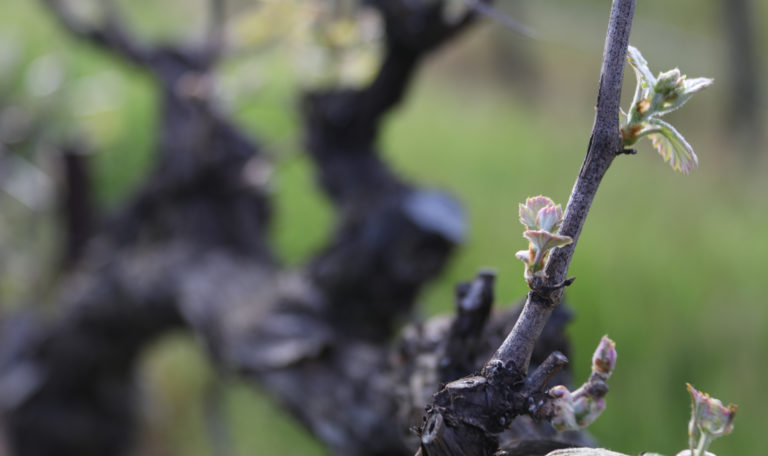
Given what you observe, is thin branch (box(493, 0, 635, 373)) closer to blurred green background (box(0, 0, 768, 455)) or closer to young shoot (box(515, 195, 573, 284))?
young shoot (box(515, 195, 573, 284))

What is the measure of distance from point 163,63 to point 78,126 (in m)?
1.43

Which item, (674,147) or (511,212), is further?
(511,212)

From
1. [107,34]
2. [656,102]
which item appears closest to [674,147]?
[656,102]

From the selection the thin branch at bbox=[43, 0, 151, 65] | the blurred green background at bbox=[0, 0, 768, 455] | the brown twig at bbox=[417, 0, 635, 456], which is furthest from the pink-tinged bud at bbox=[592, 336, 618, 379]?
the thin branch at bbox=[43, 0, 151, 65]

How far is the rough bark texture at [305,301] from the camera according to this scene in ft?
1.68

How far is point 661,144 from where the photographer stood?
33cm

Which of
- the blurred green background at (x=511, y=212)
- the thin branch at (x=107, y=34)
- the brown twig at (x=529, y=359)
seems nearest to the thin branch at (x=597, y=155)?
the brown twig at (x=529, y=359)

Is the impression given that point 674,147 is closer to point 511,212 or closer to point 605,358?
point 605,358

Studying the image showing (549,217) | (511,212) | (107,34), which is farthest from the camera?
(511,212)

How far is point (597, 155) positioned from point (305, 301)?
778mm

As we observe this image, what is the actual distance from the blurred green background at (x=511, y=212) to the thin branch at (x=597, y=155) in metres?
0.50

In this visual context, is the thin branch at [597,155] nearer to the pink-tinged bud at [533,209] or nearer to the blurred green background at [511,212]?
the pink-tinged bud at [533,209]

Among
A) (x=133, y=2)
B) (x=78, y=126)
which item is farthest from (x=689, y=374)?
(x=133, y=2)

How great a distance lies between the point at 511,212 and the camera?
187 cm
